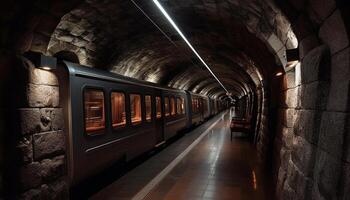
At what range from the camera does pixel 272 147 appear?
22.6 ft

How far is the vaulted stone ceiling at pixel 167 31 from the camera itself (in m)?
5.31

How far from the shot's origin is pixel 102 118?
19.1 ft

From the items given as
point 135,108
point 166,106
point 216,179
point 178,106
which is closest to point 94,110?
point 135,108

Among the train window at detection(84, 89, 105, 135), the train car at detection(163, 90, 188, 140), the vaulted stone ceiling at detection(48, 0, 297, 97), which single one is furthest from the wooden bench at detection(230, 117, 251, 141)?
the train window at detection(84, 89, 105, 135)

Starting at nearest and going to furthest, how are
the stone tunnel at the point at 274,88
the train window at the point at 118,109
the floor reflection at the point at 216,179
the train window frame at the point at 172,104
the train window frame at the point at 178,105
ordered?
the stone tunnel at the point at 274,88 < the floor reflection at the point at 216,179 < the train window at the point at 118,109 < the train window frame at the point at 172,104 < the train window frame at the point at 178,105

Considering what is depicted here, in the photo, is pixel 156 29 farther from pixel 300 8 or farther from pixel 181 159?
pixel 300 8

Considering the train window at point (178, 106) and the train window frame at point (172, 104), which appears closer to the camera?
the train window frame at point (172, 104)

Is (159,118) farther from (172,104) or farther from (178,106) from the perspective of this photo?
(178,106)

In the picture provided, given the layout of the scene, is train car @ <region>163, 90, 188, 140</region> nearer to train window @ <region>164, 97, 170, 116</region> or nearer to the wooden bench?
train window @ <region>164, 97, 170, 116</region>

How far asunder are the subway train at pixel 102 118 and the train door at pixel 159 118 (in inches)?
8.4

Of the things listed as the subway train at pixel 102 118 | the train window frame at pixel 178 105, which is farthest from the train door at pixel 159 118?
the train window frame at pixel 178 105

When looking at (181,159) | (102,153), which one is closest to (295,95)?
(102,153)

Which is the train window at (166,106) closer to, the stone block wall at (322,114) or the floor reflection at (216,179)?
the floor reflection at (216,179)

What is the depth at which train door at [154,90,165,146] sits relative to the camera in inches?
386
